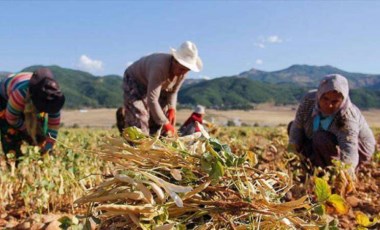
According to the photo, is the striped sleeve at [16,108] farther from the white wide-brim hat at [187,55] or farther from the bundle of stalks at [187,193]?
the bundle of stalks at [187,193]

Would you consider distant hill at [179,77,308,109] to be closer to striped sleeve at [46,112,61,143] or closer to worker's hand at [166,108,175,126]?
worker's hand at [166,108,175,126]

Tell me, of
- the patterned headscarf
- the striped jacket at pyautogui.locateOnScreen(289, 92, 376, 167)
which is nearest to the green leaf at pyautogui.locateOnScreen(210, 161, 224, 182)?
the patterned headscarf

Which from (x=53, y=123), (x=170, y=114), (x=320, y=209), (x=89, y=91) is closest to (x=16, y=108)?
(x=53, y=123)

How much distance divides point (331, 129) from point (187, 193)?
210cm

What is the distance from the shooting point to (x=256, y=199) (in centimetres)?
101

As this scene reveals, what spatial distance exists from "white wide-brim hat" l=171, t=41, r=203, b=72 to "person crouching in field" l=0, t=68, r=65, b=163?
834 millimetres

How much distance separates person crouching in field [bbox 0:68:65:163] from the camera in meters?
2.83

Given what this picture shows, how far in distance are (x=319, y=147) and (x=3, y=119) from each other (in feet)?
7.31

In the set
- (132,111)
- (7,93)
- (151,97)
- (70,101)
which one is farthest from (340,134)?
(70,101)

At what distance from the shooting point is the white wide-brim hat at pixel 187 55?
10.2 ft

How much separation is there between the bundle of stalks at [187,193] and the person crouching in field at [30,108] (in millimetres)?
1878

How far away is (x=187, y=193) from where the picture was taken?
0.96 metres

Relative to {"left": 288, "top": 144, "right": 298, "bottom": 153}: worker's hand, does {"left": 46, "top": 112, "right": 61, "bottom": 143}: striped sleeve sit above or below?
above

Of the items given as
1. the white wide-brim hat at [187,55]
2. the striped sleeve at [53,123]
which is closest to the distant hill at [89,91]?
the striped sleeve at [53,123]
